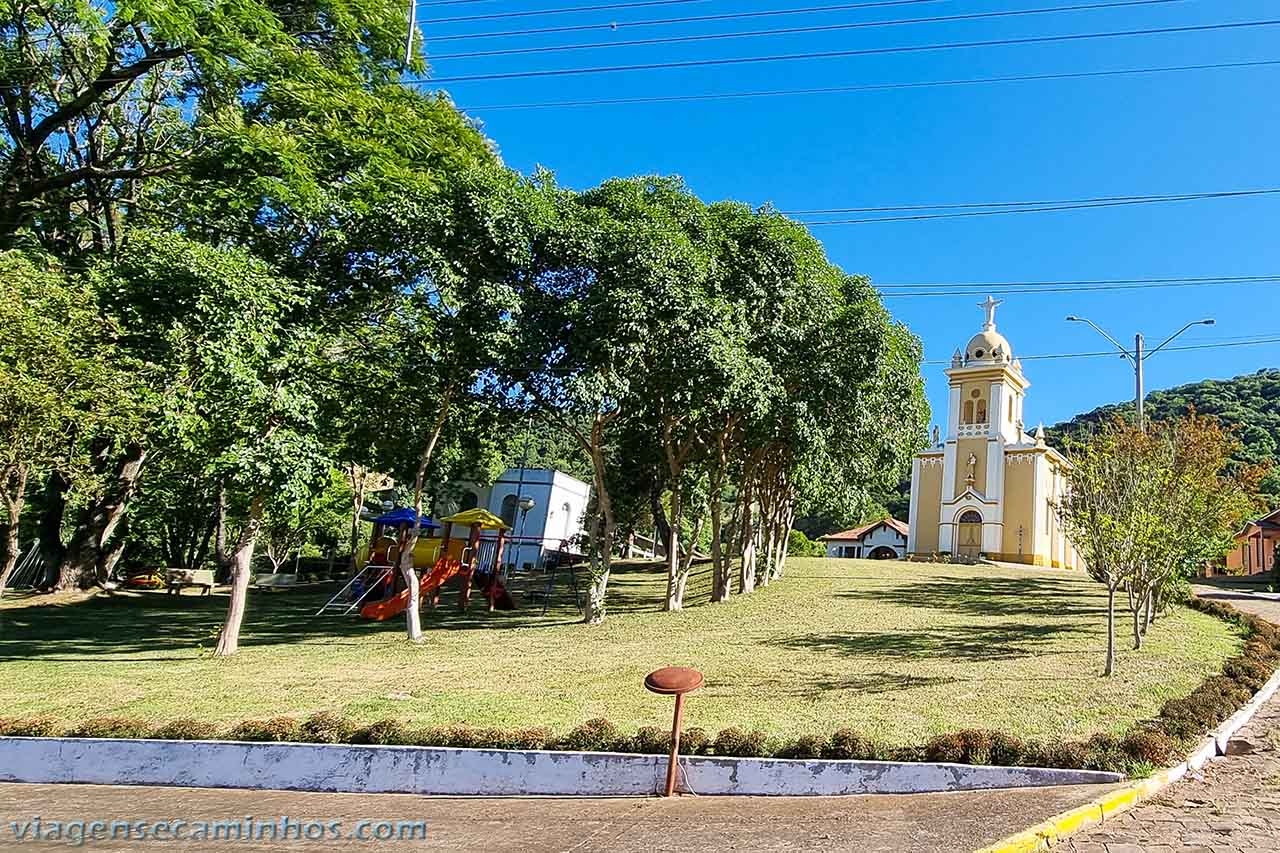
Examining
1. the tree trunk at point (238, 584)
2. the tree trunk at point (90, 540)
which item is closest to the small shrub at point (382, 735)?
the tree trunk at point (238, 584)

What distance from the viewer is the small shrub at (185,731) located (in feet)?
26.8

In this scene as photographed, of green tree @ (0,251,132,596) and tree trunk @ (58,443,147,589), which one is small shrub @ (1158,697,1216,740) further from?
tree trunk @ (58,443,147,589)

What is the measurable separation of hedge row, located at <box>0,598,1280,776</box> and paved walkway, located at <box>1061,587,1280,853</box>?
29cm

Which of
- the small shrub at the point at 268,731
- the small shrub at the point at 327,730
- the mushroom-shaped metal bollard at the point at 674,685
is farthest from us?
the small shrub at the point at 268,731

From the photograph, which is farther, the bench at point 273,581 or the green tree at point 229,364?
the bench at point 273,581

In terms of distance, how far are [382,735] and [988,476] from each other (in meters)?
37.3

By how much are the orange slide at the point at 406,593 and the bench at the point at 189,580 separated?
932cm

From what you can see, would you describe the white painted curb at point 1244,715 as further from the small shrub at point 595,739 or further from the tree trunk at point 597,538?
the tree trunk at point 597,538

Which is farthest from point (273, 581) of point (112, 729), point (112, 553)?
point (112, 729)

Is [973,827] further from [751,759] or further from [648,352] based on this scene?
[648,352]

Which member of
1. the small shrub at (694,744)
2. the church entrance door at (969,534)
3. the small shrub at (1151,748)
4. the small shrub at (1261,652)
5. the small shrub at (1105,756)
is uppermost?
the church entrance door at (969,534)

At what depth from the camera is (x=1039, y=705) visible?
8.41m

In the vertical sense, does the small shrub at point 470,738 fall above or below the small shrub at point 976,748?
below

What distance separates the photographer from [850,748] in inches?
269
